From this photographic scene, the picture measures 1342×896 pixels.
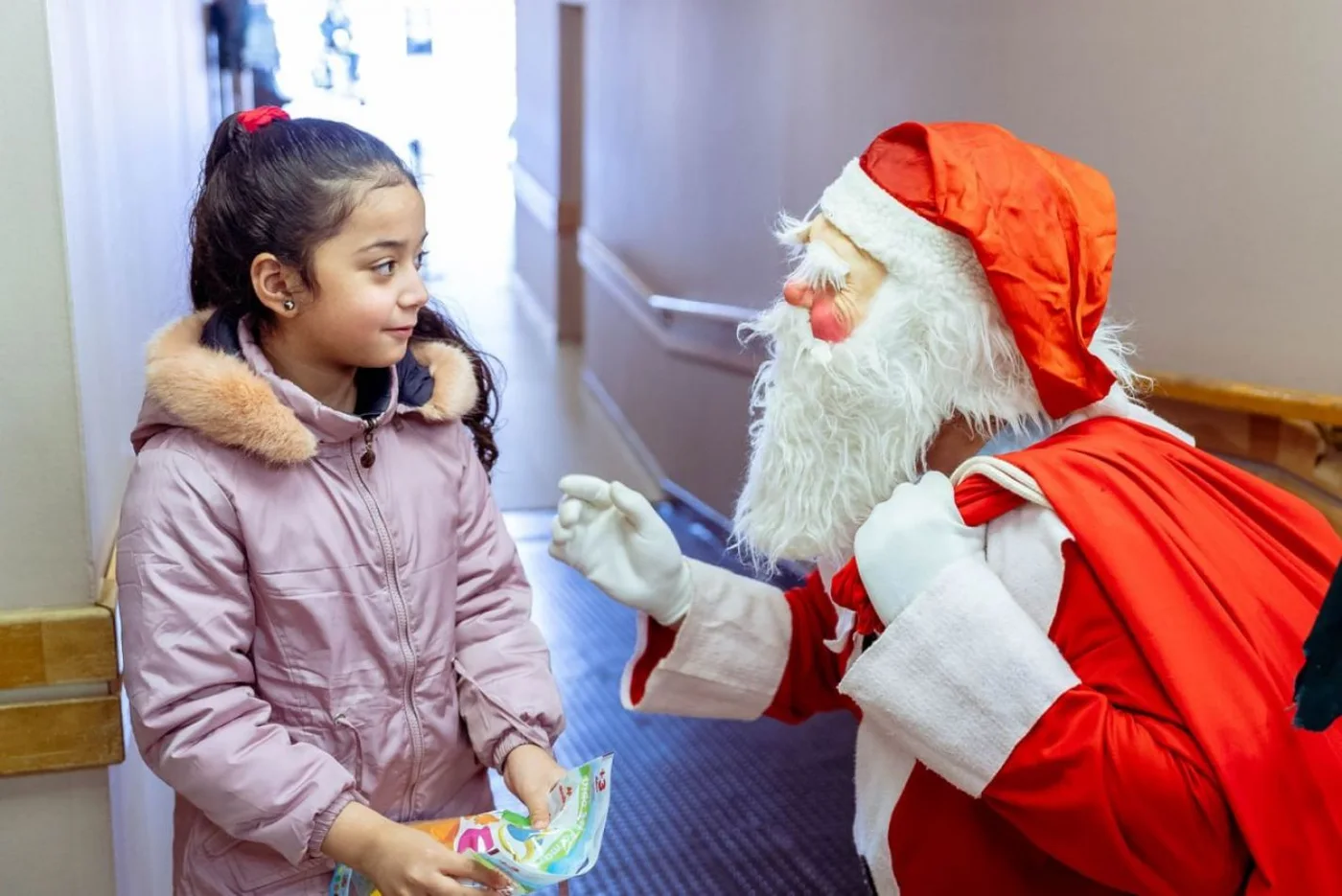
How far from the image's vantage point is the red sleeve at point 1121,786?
44.9 inches

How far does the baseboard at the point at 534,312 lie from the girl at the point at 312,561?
19.1 ft

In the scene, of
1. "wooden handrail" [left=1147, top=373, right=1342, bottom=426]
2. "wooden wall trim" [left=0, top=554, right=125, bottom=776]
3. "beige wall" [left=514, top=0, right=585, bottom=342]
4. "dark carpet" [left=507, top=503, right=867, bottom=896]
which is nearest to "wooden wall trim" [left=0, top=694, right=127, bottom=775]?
"wooden wall trim" [left=0, top=554, right=125, bottom=776]

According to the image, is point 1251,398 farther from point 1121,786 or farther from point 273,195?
point 273,195

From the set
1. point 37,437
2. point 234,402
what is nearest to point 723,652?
point 234,402

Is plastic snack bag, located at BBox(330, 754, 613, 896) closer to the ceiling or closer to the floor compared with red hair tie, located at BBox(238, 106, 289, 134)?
closer to the floor

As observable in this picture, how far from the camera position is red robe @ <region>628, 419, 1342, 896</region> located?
114cm

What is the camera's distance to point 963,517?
128 centimetres

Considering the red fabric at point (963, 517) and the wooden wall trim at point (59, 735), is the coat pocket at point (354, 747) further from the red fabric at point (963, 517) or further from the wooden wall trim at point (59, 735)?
the red fabric at point (963, 517)

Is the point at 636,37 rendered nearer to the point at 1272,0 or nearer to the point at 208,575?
the point at 1272,0

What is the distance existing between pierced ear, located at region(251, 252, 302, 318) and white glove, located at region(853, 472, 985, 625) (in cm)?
64

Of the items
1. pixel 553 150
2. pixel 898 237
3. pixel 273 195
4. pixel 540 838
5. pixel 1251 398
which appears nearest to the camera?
pixel 540 838

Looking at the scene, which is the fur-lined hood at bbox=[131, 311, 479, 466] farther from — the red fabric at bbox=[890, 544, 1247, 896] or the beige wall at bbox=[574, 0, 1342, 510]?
the beige wall at bbox=[574, 0, 1342, 510]

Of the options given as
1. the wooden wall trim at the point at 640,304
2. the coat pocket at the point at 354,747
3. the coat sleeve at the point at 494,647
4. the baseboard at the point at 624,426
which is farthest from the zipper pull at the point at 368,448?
the baseboard at the point at 624,426

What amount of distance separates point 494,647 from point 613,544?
0.23m
